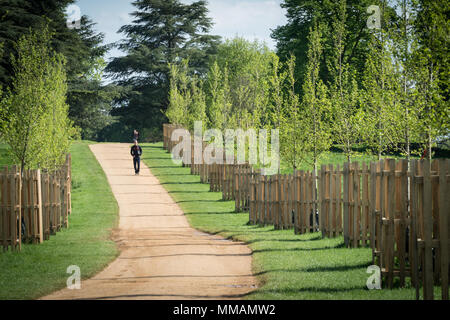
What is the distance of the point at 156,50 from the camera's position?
5581cm

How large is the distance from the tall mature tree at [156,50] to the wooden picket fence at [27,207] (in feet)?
133

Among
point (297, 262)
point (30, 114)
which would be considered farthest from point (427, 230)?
point (30, 114)

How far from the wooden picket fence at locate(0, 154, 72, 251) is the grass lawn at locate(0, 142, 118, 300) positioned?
358 millimetres

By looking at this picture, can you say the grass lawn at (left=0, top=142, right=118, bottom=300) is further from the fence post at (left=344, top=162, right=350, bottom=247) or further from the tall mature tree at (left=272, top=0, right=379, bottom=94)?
the tall mature tree at (left=272, top=0, right=379, bottom=94)

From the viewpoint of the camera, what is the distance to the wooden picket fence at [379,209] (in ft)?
25.1

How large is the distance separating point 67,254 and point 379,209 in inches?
292

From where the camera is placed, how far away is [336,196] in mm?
13922

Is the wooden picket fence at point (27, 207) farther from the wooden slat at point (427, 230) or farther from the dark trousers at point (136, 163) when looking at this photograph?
the dark trousers at point (136, 163)

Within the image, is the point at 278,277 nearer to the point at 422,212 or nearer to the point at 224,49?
the point at 422,212

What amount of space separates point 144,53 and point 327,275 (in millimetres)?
49085

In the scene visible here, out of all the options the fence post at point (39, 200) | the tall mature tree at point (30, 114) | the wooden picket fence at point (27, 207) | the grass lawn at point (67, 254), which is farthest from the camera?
the tall mature tree at point (30, 114)

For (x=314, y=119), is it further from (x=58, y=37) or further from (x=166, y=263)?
(x=58, y=37)

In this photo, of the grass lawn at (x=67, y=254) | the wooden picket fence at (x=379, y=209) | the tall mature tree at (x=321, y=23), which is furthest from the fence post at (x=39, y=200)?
the tall mature tree at (x=321, y=23)

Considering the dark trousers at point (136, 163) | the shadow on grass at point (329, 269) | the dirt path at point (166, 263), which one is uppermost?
the dark trousers at point (136, 163)
